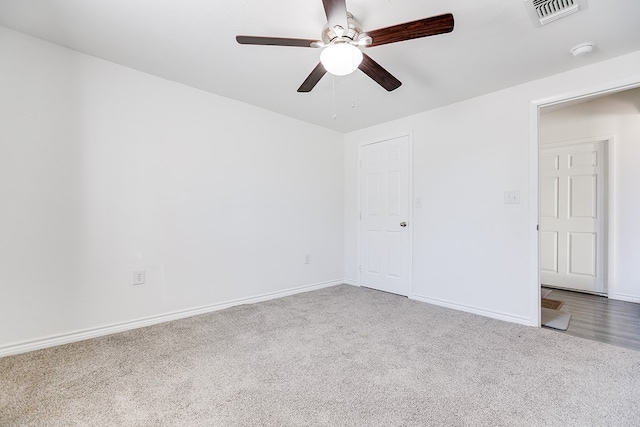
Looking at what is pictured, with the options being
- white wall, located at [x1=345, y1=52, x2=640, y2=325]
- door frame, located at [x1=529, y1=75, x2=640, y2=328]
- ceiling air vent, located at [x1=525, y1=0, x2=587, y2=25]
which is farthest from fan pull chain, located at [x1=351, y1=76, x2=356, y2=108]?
door frame, located at [x1=529, y1=75, x2=640, y2=328]

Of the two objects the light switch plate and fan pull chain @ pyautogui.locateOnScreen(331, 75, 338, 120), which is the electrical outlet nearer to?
fan pull chain @ pyautogui.locateOnScreen(331, 75, 338, 120)

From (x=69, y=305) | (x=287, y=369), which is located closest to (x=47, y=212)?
(x=69, y=305)

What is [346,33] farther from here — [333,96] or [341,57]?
[333,96]

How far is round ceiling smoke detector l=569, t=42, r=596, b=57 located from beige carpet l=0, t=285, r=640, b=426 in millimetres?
2155

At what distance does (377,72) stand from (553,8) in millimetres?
1039

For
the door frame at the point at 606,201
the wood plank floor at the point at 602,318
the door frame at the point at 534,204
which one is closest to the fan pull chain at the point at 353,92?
the door frame at the point at 534,204

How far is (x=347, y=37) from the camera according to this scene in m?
1.62

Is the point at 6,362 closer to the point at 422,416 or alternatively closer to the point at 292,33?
the point at 422,416

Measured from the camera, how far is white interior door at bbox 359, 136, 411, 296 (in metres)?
3.50

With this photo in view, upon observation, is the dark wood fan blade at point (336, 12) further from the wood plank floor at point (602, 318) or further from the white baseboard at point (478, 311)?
the wood plank floor at point (602, 318)

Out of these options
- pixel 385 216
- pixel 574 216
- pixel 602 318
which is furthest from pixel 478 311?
pixel 574 216

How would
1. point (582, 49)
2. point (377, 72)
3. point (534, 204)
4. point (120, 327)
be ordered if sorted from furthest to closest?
point (534, 204) → point (120, 327) → point (582, 49) → point (377, 72)

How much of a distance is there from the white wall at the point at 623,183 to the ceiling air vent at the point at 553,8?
8.44ft

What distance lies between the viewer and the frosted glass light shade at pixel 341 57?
5.20 feet
